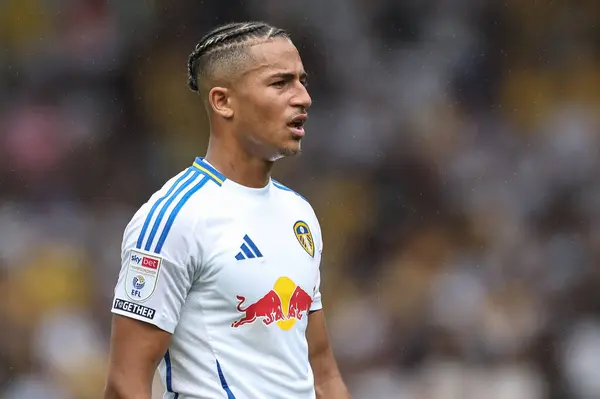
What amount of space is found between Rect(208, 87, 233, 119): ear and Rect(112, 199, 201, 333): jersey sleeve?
39cm

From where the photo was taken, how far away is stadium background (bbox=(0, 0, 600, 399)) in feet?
24.2

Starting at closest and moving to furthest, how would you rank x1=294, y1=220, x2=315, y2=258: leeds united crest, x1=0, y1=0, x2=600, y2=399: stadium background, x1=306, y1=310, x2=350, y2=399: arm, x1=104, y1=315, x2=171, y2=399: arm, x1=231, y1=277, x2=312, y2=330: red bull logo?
x1=104, y1=315, x2=171, y2=399: arm < x1=231, y1=277, x2=312, y2=330: red bull logo < x1=294, y1=220, x2=315, y2=258: leeds united crest < x1=306, y1=310, x2=350, y2=399: arm < x1=0, y1=0, x2=600, y2=399: stadium background

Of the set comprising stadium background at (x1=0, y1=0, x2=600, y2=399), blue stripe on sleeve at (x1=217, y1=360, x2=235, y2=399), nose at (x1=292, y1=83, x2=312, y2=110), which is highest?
stadium background at (x1=0, y1=0, x2=600, y2=399)

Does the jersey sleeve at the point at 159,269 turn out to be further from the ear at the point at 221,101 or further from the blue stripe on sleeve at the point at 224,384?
the ear at the point at 221,101

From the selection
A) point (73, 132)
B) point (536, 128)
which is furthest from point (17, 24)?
point (536, 128)

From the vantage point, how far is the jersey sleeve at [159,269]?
2936 mm

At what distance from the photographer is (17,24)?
875cm

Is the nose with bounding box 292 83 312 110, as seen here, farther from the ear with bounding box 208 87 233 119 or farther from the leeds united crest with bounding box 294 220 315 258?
the leeds united crest with bounding box 294 220 315 258

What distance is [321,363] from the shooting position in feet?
11.5

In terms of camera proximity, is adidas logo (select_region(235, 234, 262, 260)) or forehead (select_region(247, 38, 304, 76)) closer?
adidas logo (select_region(235, 234, 262, 260))

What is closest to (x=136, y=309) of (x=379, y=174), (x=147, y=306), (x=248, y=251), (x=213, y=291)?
(x=147, y=306)

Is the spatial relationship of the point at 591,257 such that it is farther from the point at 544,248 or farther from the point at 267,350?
the point at 267,350

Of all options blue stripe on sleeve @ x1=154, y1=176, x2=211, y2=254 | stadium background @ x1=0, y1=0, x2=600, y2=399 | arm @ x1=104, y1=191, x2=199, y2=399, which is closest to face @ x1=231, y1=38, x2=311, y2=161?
blue stripe on sleeve @ x1=154, y1=176, x2=211, y2=254

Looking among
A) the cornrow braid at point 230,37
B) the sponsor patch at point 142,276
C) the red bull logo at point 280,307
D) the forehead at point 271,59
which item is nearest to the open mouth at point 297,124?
the forehead at point 271,59
